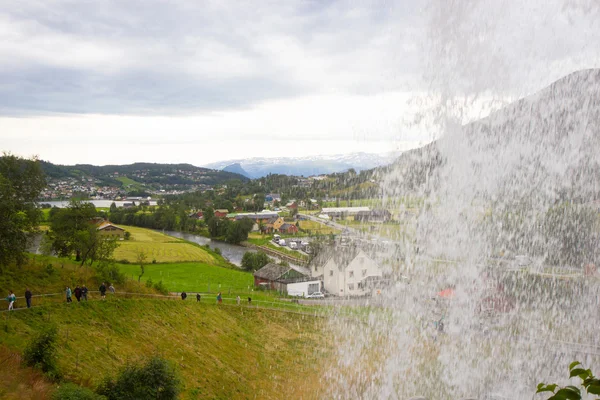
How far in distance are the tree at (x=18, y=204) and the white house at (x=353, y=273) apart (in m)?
23.5

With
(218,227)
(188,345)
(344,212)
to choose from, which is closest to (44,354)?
(188,345)

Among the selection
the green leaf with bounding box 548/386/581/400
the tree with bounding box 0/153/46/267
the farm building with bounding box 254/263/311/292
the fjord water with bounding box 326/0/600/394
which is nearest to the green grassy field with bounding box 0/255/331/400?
the tree with bounding box 0/153/46/267

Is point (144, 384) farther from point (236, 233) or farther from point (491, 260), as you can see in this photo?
point (236, 233)

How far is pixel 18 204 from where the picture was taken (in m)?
20.2

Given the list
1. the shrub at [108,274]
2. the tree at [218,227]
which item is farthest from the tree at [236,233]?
the shrub at [108,274]

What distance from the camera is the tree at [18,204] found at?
18.2 meters

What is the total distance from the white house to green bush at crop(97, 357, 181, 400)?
25593mm

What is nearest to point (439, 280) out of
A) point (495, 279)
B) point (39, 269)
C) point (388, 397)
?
point (388, 397)

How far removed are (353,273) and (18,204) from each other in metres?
25.6

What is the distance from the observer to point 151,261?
48.2 meters

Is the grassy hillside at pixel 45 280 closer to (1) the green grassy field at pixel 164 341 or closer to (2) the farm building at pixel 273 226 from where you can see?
(1) the green grassy field at pixel 164 341

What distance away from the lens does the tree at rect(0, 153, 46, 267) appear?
59.6ft

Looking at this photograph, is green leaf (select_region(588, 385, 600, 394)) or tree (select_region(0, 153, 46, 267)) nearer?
green leaf (select_region(588, 385, 600, 394))

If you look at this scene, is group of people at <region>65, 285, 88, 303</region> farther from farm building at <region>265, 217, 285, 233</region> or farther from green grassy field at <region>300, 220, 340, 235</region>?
farm building at <region>265, 217, 285, 233</region>
